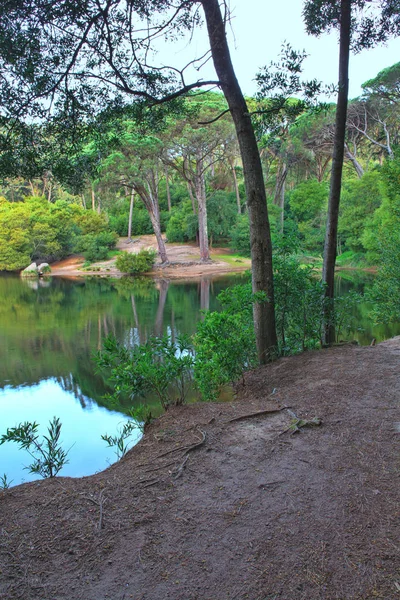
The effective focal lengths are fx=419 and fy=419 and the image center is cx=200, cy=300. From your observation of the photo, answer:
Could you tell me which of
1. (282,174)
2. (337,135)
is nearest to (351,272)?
(282,174)

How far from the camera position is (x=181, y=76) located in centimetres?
541

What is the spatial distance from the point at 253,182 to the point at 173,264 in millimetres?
27057

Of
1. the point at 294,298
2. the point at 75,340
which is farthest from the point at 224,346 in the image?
the point at 75,340

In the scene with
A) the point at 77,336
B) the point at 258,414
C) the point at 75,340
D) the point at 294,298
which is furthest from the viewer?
the point at 77,336

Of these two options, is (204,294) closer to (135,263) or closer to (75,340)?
(75,340)

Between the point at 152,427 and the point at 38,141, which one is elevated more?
the point at 38,141

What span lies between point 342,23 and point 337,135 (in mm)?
1528

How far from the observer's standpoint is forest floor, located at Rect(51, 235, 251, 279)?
30844 mm

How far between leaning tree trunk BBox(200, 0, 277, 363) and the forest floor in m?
24.0

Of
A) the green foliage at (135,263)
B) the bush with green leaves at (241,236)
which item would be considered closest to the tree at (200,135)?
the bush with green leaves at (241,236)

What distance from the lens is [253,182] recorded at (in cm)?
542

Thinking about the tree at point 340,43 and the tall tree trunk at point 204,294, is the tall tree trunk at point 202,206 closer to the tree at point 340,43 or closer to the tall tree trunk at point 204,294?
the tall tree trunk at point 204,294

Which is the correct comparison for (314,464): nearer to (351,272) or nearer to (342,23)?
(342,23)

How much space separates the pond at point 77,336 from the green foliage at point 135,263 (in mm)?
2109
